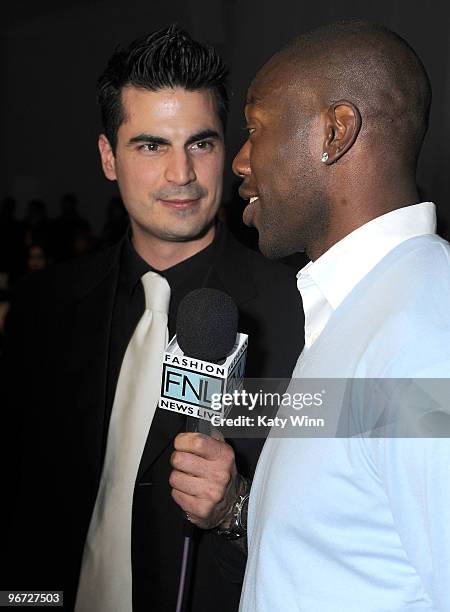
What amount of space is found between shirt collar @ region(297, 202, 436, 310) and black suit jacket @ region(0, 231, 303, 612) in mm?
592

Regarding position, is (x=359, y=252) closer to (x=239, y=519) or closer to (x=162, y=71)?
(x=239, y=519)

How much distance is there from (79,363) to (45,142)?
29.3 feet

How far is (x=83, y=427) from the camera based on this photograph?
1720 millimetres

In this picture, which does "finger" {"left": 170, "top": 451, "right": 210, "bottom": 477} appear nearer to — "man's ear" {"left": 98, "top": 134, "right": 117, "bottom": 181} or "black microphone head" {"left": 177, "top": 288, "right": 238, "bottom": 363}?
"black microphone head" {"left": 177, "top": 288, "right": 238, "bottom": 363}

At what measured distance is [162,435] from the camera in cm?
161

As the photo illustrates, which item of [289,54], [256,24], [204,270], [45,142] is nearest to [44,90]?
[45,142]

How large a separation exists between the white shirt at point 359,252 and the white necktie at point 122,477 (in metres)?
0.60

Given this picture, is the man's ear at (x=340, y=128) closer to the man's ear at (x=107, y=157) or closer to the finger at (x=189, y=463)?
the finger at (x=189, y=463)

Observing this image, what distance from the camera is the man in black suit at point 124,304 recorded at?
5.67 feet

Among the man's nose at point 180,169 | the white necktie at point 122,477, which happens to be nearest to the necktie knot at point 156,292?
the white necktie at point 122,477

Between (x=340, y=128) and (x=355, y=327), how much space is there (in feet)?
0.78

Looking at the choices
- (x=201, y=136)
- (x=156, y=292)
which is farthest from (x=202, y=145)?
(x=156, y=292)

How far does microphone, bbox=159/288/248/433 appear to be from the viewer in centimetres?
116

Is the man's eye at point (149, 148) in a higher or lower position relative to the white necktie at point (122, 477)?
higher
